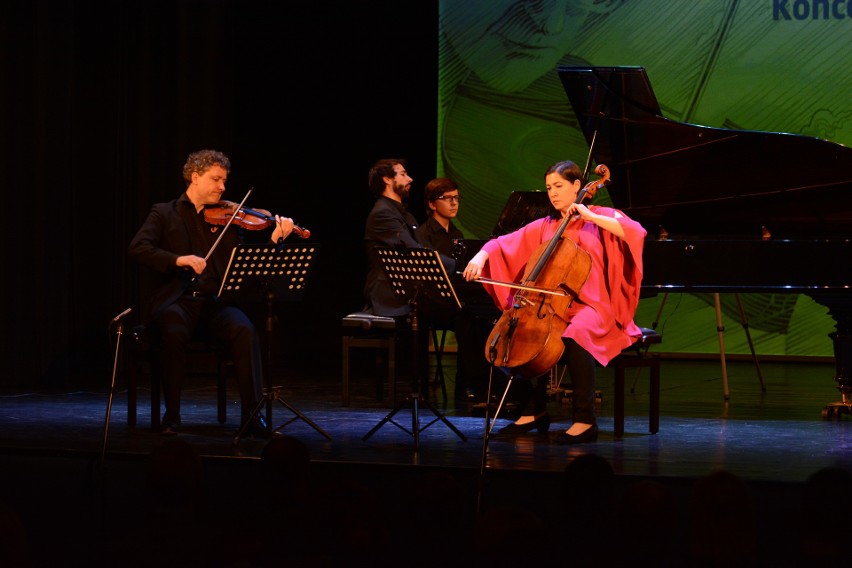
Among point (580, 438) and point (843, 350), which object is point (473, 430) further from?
point (843, 350)

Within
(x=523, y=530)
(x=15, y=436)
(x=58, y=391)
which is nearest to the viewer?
(x=523, y=530)

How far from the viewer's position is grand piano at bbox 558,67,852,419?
585cm

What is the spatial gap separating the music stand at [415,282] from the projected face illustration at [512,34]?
4.67 m

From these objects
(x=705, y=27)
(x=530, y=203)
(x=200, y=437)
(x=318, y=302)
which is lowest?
(x=200, y=437)

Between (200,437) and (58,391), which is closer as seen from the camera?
(200,437)

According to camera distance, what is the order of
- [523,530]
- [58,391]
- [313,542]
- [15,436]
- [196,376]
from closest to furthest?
[523,530], [313,542], [15,436], [58,391], [196,376]

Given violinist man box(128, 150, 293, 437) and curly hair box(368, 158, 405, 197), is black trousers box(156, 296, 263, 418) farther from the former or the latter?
curly hair box(368, 158, 405, 197)

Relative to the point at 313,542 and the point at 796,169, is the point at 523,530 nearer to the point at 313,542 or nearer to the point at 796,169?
the point at 313,542

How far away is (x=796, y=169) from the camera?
20.1ft

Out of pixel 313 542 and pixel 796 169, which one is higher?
pixel 796 169

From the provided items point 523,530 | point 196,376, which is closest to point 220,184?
Result: point 196,376

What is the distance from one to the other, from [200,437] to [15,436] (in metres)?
0.80

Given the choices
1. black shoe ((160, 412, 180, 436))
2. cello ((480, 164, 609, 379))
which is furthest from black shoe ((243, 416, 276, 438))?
cello ((480, 164, 609, 379))

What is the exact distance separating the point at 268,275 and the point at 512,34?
4927mm
